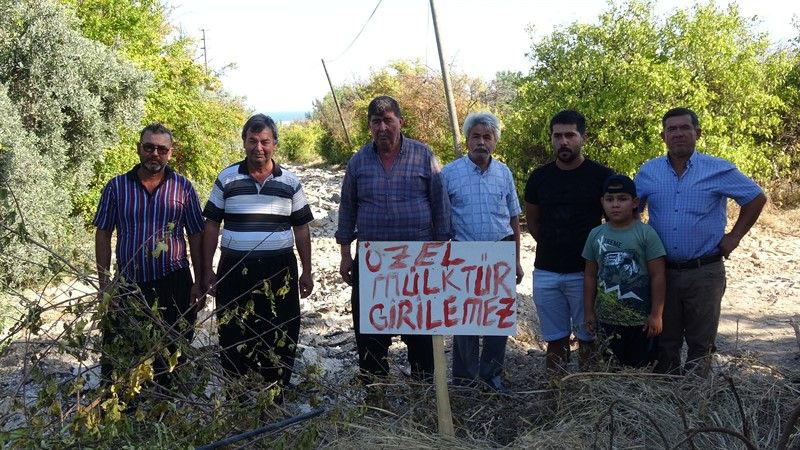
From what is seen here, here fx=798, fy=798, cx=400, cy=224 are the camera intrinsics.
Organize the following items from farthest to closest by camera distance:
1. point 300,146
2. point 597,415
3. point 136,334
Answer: point 300,146
point 136,334
point 597,415

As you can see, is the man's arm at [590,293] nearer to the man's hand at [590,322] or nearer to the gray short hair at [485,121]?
the man's hand at [590,322]

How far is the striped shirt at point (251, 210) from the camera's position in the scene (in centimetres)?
423

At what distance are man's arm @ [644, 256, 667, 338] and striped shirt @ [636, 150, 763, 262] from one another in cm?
19

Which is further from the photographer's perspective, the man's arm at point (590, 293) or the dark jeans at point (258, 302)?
the dark jeans at point (258, 302)

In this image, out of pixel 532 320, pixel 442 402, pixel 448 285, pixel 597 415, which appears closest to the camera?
pixel 597 415

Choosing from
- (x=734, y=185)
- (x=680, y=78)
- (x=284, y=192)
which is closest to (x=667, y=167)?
(x=734, y=185)

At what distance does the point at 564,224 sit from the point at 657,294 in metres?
0.64

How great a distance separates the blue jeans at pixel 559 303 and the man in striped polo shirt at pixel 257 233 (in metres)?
1.35

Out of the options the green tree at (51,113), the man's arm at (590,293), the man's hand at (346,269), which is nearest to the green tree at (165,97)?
the green tree at (51,113)

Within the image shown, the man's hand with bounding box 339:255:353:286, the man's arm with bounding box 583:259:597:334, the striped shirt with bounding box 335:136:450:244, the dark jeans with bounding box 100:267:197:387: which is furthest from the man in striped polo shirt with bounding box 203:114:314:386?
the man's arm with bounding box 583:259:597:334

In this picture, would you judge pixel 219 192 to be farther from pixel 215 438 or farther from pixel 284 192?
pixel 215 438

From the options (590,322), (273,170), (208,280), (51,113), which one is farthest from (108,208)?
(51,113)

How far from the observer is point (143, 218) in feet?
13.6

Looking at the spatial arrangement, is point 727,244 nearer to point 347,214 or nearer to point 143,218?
point 347,214
